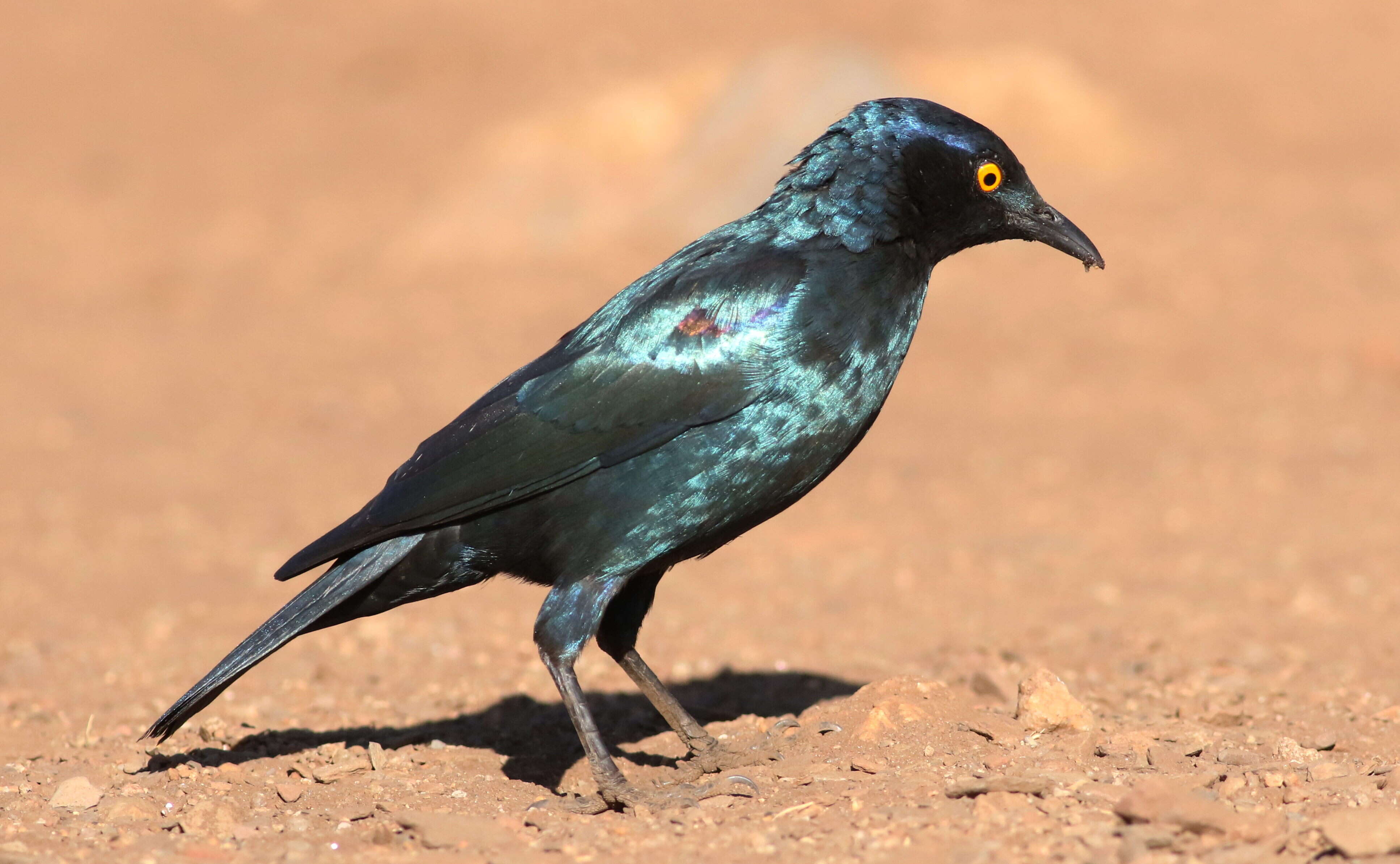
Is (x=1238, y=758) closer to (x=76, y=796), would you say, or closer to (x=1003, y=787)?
(x=1003, y=787)

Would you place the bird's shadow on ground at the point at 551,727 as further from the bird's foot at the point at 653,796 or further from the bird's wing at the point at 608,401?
the bird's wing at the point at 608,401

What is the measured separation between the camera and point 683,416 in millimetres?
5207

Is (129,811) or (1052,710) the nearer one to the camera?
(129,811)

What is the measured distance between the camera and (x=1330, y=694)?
22.3ft

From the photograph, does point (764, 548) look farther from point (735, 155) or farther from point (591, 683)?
point (735, 155)

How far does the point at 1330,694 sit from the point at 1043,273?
10371 mm

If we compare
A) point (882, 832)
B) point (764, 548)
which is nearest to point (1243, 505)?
point (764, 548)

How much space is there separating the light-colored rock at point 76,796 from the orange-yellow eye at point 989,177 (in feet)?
13.0

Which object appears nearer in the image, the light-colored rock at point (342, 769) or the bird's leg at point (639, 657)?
the light-colored rock at point (342, 769)

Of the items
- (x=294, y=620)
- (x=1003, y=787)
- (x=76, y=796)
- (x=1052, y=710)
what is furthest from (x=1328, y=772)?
(x=76, y=796)

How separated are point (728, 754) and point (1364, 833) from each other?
2.41 meters

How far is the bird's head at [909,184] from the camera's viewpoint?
5.55 m

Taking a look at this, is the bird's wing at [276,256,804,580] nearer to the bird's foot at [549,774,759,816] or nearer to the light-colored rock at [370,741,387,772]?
the light-colored rock at [370,741,387,772]

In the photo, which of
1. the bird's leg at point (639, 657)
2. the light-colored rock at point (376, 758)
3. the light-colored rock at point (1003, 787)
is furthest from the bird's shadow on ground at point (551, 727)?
the light-colored rock at point (1003, 787)
